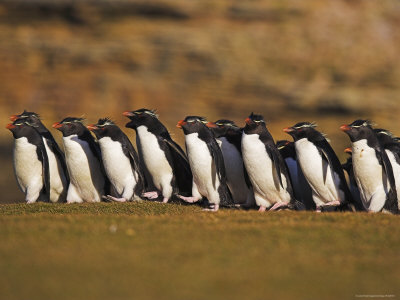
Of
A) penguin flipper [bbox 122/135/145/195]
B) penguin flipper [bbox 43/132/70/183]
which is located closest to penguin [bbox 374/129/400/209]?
penguin flipper [bbox 122/135/145/195]

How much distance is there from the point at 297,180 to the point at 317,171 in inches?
58.2

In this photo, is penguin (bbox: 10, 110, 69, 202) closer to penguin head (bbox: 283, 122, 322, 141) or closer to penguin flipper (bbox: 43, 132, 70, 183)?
penguin flipper (bbox: 43, 132, 70, 183)

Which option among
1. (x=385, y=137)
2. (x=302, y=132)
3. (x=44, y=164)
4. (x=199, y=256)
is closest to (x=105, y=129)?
(x=44, y=164)

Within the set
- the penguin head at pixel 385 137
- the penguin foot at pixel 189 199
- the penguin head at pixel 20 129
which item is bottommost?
the penguin foot at pixel 189 199

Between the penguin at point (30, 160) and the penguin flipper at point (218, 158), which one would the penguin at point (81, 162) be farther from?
the penguin flipper at point (218, 158)

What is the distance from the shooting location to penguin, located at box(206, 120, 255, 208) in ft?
44.8

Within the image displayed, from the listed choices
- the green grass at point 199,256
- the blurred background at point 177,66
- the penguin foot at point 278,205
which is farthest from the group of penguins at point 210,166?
the blurred background at point 177,66

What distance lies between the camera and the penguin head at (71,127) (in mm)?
13922

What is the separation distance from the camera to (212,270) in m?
7.31

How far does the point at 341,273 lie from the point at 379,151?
16.8ft

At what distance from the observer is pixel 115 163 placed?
1344 centimetres

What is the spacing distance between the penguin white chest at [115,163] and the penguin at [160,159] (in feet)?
1.30

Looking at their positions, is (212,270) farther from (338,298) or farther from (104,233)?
(104,233)

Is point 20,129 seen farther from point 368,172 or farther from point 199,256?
point 199,256
